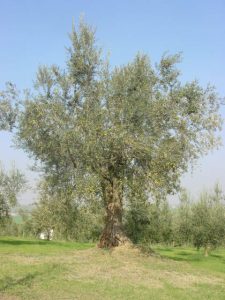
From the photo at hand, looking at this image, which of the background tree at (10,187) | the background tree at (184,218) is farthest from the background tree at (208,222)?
the background tree at (10,187)

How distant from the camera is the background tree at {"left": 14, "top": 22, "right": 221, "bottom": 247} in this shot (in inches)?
915

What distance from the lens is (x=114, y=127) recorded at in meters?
22.8

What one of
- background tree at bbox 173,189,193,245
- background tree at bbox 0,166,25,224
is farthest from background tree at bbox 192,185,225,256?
background tree at bbox 0,166,25,224

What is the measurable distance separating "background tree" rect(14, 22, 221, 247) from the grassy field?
138 inches

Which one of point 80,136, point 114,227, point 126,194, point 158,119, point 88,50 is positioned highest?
point 88,50

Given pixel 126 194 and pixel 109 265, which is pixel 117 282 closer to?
pixel 109 265

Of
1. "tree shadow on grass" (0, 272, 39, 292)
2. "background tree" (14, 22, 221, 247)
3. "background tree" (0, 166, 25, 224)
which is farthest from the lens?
"background tree" (0, 166, 25, 224)

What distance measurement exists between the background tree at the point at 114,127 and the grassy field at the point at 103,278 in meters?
3.51

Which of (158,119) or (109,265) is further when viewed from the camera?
(158,119)

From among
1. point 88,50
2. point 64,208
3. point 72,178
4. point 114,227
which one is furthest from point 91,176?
point 88,50

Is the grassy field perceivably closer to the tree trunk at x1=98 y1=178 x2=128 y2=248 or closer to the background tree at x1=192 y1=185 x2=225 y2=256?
the tree trunk at x1=98 y1=178 x2=128 y2=248

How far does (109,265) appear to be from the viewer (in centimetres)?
2241

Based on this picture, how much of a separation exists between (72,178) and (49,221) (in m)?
5.50

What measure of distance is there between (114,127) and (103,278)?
25.9ft
